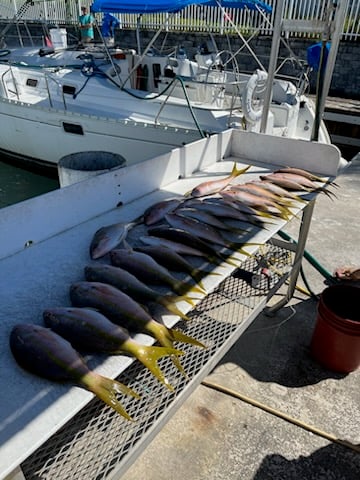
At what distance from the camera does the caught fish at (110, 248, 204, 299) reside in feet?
5.75

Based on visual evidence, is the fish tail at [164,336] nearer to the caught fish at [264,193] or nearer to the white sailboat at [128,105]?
the caught fish at [264,193]

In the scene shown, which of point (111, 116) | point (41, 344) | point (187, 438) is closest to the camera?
point (41, 344)

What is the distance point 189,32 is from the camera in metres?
14.9

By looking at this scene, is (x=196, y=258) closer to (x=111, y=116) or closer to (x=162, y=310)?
(x=162, y=310)

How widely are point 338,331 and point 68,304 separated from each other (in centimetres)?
198

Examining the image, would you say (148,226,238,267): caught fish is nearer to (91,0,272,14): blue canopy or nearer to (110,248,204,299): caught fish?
(110,248,204,299): caught fish

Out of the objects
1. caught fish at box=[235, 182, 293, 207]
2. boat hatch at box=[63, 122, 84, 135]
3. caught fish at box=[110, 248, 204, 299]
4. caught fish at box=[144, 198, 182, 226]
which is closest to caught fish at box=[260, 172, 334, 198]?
caught fish at box=[235, 182, 293, 207]

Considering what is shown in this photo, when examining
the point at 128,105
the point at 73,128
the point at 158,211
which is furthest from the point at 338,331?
the point at 73,128

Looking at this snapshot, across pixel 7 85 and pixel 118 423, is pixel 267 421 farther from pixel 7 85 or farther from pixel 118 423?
pixel 7 85

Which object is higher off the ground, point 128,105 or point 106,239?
point 106,239

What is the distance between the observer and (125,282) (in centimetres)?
176

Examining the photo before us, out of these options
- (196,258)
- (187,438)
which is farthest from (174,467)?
(196,258)

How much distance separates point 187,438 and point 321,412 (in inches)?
37.7

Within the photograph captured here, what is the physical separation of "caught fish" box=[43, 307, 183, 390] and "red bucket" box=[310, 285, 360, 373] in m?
1.69
